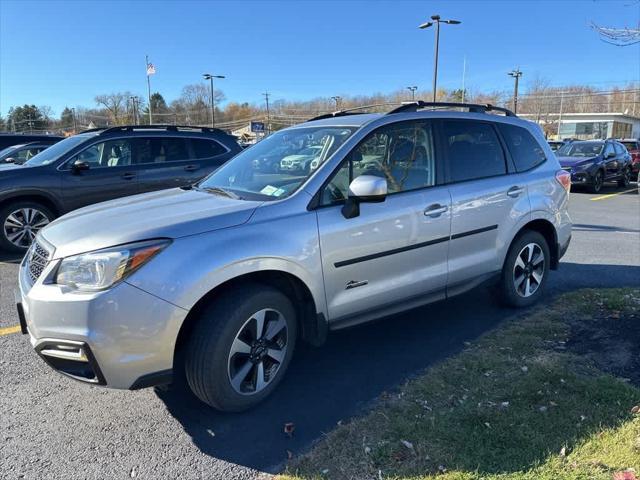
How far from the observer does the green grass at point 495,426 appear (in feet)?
8.25

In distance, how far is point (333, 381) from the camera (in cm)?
354

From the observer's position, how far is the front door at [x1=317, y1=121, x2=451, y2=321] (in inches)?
131

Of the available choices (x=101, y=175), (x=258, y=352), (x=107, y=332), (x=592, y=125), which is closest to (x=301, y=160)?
(x=258, y=352)

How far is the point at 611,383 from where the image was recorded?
3293 millimetres

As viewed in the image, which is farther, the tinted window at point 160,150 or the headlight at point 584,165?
the headlight at point 584,165

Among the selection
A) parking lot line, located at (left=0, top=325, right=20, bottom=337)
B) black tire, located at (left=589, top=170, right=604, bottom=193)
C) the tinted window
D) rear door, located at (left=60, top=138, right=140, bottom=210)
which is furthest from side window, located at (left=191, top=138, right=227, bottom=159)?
black tire, located at (left=589, top=170, right=604, bottom=193)

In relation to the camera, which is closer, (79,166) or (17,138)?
(79,166)

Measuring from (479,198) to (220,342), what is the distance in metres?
2.54

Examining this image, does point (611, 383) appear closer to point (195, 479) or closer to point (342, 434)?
point (342, 434)

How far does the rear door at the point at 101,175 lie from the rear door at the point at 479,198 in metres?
5.09

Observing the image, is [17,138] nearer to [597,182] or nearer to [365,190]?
[365,190]

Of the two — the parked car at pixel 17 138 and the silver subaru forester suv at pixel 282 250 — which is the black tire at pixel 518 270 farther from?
the parked car at pixel 17 138

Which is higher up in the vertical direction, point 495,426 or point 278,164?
point 278,164

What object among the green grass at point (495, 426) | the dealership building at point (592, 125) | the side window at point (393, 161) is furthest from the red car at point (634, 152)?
the dealership building at point (592, 125)
